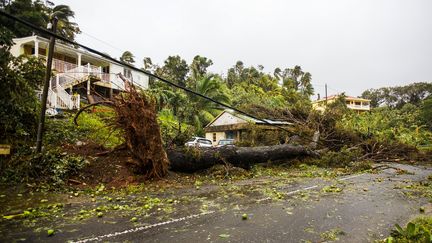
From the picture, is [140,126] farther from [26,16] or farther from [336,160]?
[26,16]

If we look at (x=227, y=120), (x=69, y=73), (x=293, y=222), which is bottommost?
(x=293, y=222)

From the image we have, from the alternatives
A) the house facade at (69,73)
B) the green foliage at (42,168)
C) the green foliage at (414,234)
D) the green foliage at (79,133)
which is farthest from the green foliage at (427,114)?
the green foliage at (42,168)

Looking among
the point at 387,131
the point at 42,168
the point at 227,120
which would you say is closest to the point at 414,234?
the point at 42,168

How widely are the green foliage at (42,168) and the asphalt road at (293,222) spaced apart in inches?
177

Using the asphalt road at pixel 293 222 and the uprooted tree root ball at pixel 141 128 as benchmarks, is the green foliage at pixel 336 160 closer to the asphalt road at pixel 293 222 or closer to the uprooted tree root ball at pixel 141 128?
the asphalt road at pixel 293 222

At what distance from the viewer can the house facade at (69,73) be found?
704 inches

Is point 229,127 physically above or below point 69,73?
below

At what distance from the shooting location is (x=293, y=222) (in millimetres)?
4508

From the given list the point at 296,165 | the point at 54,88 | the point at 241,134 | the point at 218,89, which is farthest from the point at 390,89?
the point at 54,88

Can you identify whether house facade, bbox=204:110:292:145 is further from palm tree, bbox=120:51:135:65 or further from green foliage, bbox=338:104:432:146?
palm tree, bbox=120:51:135:65

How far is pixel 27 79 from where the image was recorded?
10.4 metres

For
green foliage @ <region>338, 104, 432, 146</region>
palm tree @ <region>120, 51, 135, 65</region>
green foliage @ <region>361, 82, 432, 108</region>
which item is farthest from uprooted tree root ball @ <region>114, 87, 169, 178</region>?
green foliage @ <region>361, 82, 432, 108</region>

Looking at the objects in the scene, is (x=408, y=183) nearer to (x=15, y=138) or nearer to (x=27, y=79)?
(x=15, y=138)

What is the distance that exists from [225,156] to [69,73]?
17.2 meters
